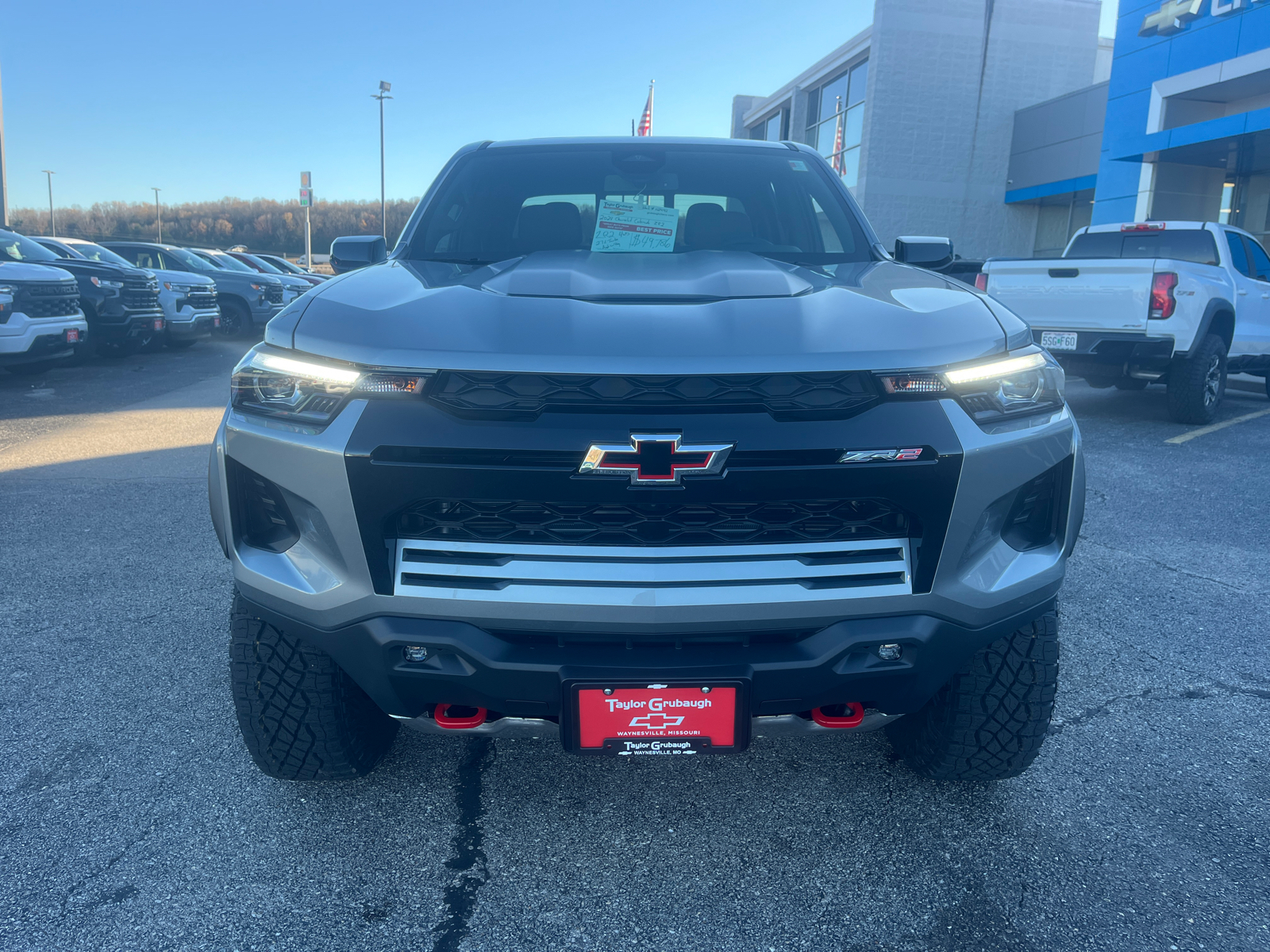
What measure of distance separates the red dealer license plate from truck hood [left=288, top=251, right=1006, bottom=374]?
63 cm

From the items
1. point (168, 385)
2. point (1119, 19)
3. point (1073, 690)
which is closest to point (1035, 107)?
point (1119, 19)

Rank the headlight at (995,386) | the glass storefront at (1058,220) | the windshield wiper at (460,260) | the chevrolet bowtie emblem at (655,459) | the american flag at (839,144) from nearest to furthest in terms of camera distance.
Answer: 1. the chevrolet bowtie emblem at (655,459)
2. the headlight at (995,386)
3. the windshield wiper at (460,260)
4. the glass storefront at (1058,220)
5. the american flag at (839,144)

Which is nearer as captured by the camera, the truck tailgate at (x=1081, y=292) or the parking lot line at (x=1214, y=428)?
the truck tailgate at (x=1081, y=292)

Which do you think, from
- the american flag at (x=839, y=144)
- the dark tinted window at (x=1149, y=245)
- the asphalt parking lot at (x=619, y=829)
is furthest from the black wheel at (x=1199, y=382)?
the american flag at (x=839, y=144)

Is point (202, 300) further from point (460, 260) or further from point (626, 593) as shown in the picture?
point (626, 593)

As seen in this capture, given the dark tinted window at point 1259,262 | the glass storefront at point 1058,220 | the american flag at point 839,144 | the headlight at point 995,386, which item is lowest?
the headlight at point 995,386

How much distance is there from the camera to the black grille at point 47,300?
894 cm

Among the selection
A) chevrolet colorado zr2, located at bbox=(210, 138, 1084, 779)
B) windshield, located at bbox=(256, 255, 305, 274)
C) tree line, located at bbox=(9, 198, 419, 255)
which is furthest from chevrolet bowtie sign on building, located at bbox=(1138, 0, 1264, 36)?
tree line, located at bbox=(9, 198, 419, 255)

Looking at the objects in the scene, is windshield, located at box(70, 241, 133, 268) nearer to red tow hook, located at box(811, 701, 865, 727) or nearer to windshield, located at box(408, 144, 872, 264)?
windshield, located at box(408, 144, 872, 264)

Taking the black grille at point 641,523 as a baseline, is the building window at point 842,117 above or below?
above

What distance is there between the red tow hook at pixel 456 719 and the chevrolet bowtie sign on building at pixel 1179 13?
698 inches

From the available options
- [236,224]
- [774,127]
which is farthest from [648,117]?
[236,224]

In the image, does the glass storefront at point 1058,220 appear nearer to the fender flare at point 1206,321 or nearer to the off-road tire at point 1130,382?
the off-road tire at point 1130,382

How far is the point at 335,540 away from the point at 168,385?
1002 cm
